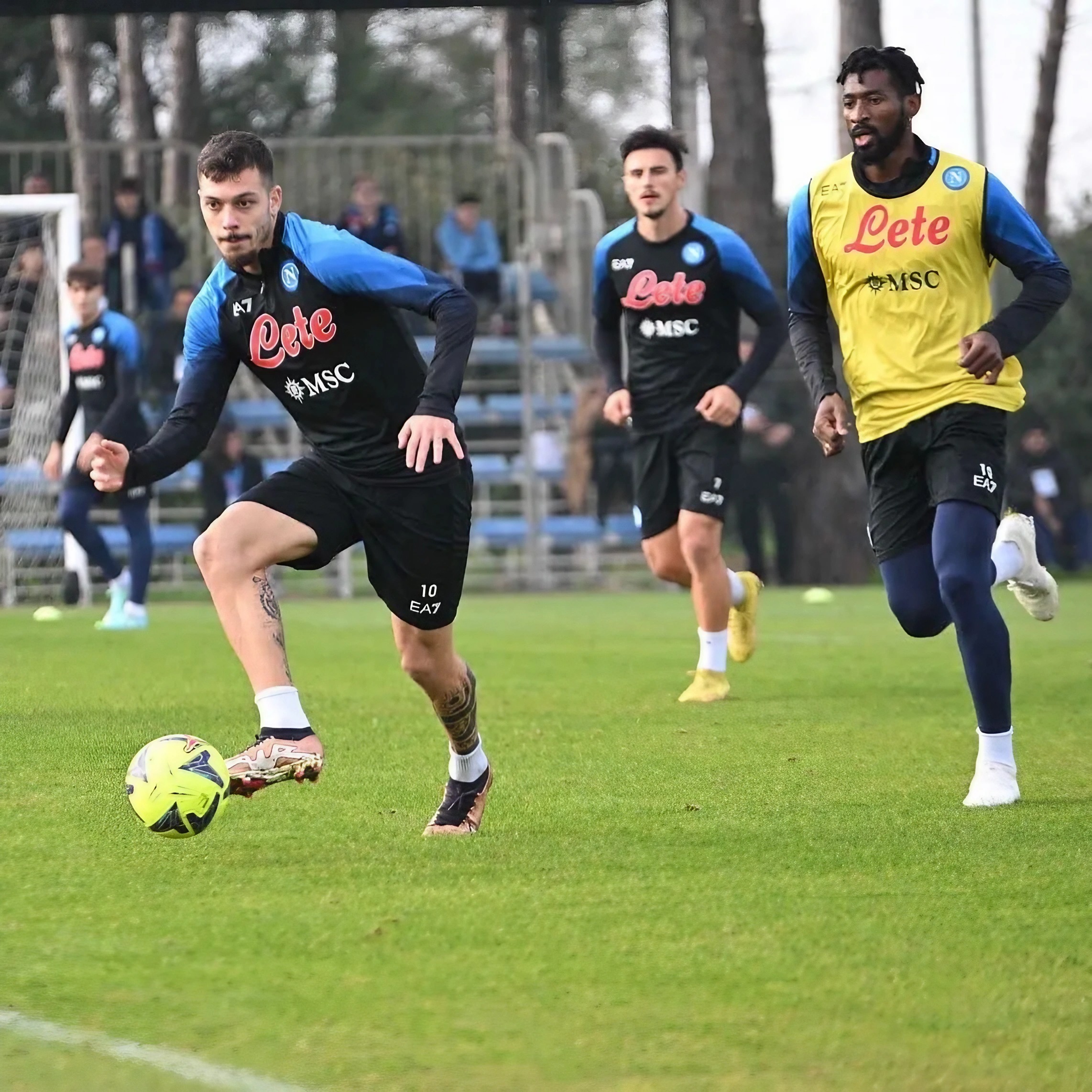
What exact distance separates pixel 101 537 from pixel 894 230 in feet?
33.6

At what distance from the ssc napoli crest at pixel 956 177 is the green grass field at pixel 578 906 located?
1.94m

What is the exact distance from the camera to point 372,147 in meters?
24.5

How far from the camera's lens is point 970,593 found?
6500mm

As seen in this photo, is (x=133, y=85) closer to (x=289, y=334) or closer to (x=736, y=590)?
(x=736, y=590)

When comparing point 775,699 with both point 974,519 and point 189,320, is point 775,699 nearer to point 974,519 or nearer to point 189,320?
point 974,519

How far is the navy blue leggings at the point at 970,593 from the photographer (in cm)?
650

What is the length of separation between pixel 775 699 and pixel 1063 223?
82.8ft

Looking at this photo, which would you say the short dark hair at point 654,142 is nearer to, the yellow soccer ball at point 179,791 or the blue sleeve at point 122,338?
the yellow soccer ball at point 179,791

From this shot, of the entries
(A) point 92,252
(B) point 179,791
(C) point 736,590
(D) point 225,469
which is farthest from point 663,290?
(D) point 225,469

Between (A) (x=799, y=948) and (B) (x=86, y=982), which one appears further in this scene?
(A) (x=799, y=948)

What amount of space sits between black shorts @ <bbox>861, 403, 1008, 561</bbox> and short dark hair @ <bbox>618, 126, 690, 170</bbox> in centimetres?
333

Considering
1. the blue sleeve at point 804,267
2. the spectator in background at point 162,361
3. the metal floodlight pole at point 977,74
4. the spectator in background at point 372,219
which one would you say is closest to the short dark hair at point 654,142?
the blue sleeve at point 804,267

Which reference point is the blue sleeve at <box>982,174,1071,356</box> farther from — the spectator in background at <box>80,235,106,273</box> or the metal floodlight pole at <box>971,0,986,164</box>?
the metal floodlight pole at <box>971,0,986,164</box>

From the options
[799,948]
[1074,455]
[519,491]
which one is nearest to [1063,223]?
[1074,455]
